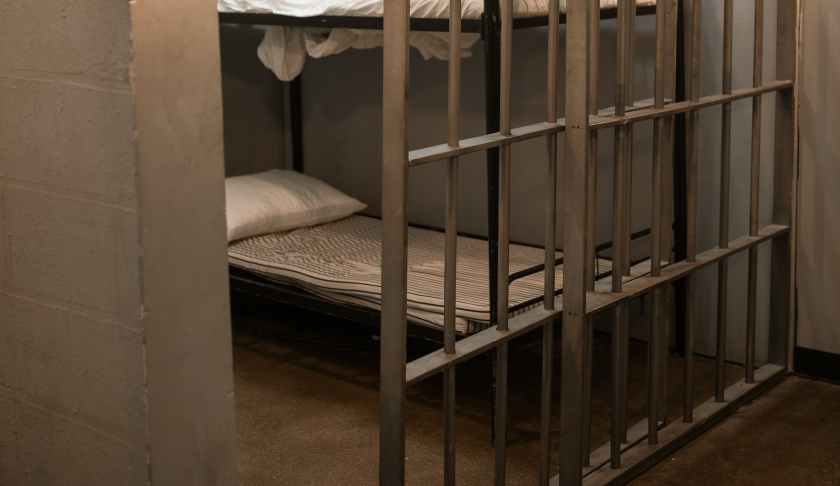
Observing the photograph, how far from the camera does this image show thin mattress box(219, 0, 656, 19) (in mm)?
3035

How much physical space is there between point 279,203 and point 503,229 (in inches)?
76.9

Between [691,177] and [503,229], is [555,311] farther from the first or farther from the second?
[691,177]

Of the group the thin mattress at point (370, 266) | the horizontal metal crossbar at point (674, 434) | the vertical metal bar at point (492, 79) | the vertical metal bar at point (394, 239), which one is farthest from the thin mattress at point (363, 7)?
the horizontal metal crossbar at point (674, 434)

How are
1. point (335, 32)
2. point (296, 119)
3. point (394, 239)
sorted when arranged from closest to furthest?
point (394, 239) → point (335, 32) → point (296, 119)

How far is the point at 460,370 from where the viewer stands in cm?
363

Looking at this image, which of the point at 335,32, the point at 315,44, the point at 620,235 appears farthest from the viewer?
the point at 315,44

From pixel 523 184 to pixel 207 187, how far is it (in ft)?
7.13

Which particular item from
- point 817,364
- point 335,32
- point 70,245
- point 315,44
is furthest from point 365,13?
point 817,364

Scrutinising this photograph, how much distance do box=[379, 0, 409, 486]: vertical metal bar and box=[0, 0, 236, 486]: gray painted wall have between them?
310mm

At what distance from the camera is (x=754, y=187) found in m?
3.25

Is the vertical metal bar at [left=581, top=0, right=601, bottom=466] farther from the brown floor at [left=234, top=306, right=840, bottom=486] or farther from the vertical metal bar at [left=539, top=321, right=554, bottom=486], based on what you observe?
the brown floor at [left=234, top=306, right=840, bottom=486]

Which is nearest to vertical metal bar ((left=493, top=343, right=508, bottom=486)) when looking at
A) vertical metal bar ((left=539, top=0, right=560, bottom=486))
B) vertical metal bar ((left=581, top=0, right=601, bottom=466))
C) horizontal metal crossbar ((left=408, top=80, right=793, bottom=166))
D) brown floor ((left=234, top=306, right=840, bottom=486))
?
vertical metal bar ((left=539, top=0, right=560, bottom=486))

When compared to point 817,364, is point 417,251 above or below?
above

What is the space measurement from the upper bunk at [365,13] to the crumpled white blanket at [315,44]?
0.17 metres
